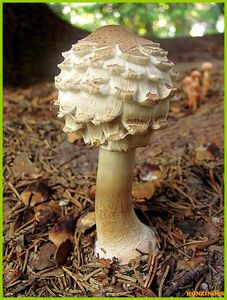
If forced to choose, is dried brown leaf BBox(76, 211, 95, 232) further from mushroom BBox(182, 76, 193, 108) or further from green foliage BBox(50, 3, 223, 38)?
green foliage BBox(50, 3, 223, 38)

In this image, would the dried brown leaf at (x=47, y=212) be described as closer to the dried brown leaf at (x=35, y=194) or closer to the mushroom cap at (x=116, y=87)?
the dried brown leaf at (x=35, y=194)

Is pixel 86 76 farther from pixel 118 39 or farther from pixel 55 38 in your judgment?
pixel 55 38

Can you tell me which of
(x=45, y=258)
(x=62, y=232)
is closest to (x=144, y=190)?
(x=62, y=232)

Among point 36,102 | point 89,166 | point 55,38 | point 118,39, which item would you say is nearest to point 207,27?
point 55,38

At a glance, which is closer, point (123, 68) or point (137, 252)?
point (123, 68)

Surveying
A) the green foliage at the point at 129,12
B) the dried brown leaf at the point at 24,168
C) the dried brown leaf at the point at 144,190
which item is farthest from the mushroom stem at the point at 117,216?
the green foliage at the point at 129,12

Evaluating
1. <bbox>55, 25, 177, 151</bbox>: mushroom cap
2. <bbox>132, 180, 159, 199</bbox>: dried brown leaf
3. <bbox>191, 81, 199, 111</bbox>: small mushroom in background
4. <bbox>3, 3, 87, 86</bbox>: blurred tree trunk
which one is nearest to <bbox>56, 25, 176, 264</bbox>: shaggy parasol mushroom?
<bbox>55, 25, 177, 151</bbox>: mushroom cap
